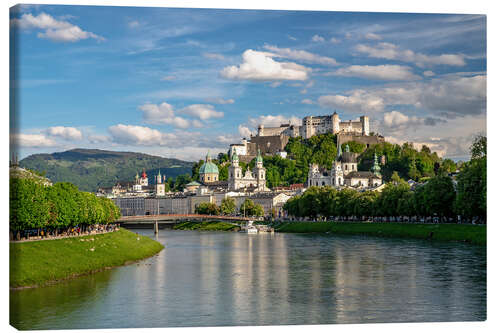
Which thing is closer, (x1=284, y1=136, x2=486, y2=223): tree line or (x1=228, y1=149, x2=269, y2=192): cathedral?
(x1=284, y1=136, x2=486, y2=223): tree line

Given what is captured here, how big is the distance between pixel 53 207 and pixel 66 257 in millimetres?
3887

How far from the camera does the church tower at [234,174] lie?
107312mm

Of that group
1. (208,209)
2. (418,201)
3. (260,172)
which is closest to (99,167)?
(208,209)

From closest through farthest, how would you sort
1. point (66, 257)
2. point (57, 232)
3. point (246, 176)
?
→ point (66, 257) < point (57, 232) < point (246, 176)

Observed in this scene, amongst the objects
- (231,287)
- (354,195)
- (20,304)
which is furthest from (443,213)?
(20,304)

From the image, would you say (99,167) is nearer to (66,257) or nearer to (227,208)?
(227,208)

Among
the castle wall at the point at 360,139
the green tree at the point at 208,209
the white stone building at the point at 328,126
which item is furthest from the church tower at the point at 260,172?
the green tree at the point at 208,209

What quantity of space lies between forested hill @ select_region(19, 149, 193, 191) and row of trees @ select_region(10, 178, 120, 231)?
40.6ft

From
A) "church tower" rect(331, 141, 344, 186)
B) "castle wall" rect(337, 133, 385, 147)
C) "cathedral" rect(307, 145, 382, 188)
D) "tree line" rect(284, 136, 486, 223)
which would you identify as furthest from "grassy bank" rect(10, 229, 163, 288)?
"castle wall" rect(337, 133, 385, 147)

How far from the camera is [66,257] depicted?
75.8ft

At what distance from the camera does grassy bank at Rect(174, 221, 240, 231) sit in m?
69.4

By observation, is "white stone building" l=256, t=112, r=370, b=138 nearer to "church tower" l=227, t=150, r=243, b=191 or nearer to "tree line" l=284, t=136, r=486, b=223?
"church tower" l=227, t=150, r=243, b=191

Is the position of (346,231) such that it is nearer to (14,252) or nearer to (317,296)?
(317,296)

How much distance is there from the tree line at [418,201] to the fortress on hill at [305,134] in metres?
38.5
